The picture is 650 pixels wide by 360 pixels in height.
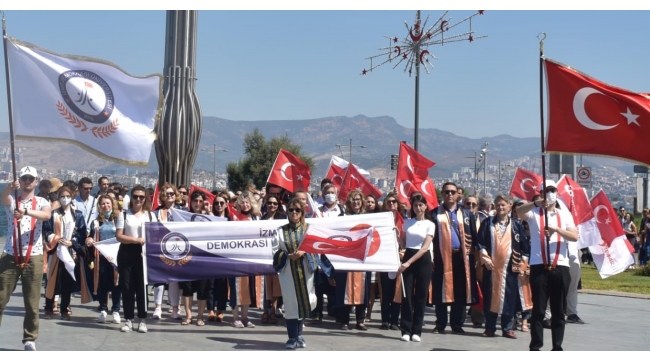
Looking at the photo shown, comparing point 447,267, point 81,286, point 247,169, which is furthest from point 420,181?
point 247,169

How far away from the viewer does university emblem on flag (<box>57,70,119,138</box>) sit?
10219 mm

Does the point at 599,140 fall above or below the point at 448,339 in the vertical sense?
→ above

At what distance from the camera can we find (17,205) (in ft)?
31.2

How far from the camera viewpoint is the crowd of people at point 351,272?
412 inches

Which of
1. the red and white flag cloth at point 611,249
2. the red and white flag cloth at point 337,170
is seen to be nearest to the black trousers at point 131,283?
the red and white flag cloth at point 611,249

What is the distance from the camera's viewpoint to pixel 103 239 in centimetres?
1288

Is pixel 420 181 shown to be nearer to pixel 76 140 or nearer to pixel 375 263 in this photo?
pixel 375 263

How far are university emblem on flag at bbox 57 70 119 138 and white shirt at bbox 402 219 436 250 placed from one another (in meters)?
3.53

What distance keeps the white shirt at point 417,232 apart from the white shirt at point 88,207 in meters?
4.51

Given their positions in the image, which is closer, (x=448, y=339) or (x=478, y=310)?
(x=448, y=339)

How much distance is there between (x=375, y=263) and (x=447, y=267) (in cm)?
98

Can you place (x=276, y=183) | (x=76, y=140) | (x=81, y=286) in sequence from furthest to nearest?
(x=276, y=183), (x=81, y=286), (x=76, y=140)

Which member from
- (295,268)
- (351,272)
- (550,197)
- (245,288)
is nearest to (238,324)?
(245,288)

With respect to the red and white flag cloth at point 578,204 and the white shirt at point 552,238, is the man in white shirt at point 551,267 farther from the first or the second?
the red and white flag cloth at point 578,204
